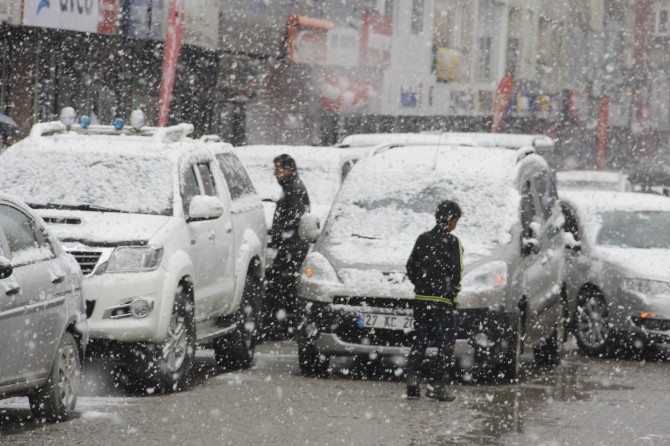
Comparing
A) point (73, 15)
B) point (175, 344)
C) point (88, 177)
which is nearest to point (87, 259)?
point (175, 344)

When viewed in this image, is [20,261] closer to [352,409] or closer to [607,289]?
[352,409]

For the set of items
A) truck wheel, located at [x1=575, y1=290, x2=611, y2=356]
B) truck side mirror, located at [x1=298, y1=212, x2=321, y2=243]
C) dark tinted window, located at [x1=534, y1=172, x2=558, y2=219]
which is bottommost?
truck wheel, located at [x1=575, y1=290, x2=611, y2=356]

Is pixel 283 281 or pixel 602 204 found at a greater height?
pixel 602 204

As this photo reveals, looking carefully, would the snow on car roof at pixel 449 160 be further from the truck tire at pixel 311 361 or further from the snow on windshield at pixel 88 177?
the snow on windshield at pixel 88 177

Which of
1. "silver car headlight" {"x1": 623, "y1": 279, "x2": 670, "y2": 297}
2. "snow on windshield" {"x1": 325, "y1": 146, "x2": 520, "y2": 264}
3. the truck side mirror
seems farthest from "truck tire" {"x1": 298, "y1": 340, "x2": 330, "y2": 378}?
"silver car headlight" {"x1": 623, "y1": 279, "x2": 670, "y2": 297}

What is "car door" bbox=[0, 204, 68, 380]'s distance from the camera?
9211mm

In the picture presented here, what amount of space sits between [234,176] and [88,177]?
81.1 inches

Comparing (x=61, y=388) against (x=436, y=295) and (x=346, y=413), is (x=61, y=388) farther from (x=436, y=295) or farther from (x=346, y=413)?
(x=436, y=295)

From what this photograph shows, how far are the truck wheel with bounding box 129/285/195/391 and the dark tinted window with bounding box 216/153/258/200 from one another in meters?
2.00

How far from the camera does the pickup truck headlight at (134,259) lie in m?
11.2

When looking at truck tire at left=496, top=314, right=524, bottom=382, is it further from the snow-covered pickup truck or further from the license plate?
the snow-covered pickup truck

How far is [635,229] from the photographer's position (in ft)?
54.9

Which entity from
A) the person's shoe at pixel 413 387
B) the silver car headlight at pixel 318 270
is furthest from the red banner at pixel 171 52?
the person's shoe at pixel 413 387

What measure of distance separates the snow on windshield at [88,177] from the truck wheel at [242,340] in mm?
1634
